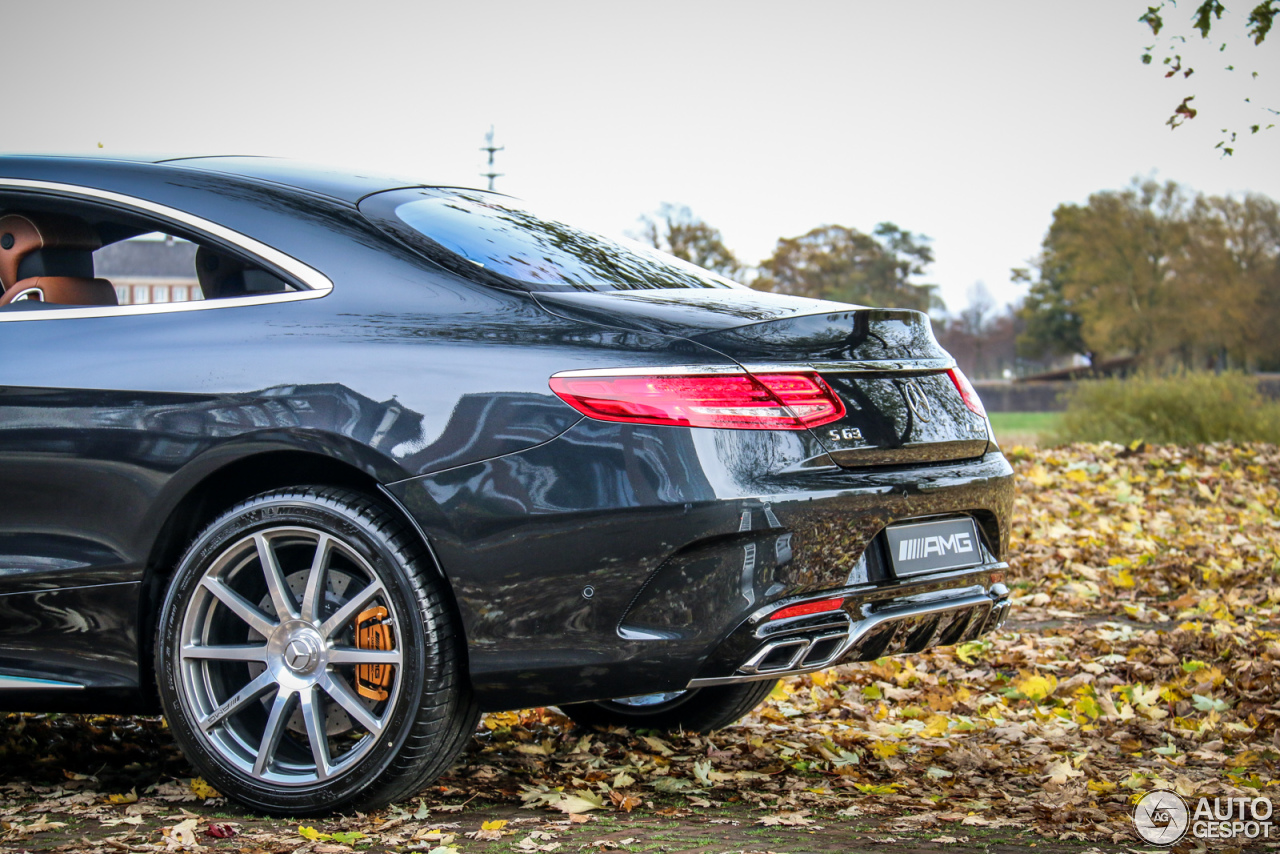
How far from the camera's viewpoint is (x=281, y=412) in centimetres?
305

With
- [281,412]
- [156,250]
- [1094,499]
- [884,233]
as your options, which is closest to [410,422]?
[281,412]

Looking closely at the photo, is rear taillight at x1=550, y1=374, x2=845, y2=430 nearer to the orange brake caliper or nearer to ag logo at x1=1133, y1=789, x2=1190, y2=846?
the orange brake caliper

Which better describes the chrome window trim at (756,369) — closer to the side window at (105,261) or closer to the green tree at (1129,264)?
the side window at (105,261)

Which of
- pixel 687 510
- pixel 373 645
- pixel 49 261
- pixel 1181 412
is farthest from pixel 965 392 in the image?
pixel 1181 412

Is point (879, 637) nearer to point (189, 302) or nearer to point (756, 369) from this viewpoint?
point (756, 369)

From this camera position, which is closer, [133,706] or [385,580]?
[385,580]

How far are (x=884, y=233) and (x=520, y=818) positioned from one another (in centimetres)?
8667

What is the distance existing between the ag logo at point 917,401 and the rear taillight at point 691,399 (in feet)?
1.35

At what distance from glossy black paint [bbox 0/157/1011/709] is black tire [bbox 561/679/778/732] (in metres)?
1.10

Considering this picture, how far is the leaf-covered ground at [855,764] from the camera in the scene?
10.0ft

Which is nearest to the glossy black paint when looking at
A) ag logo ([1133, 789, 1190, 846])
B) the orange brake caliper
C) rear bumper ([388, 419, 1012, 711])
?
rear bumper ([388, 419, 1012, 711])

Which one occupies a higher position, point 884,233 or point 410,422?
point 884,233

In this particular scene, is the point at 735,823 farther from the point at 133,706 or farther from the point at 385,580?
the point at 133,706

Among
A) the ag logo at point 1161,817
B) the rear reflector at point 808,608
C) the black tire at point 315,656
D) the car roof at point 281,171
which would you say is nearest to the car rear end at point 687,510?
the rear reflector at point 808,608
